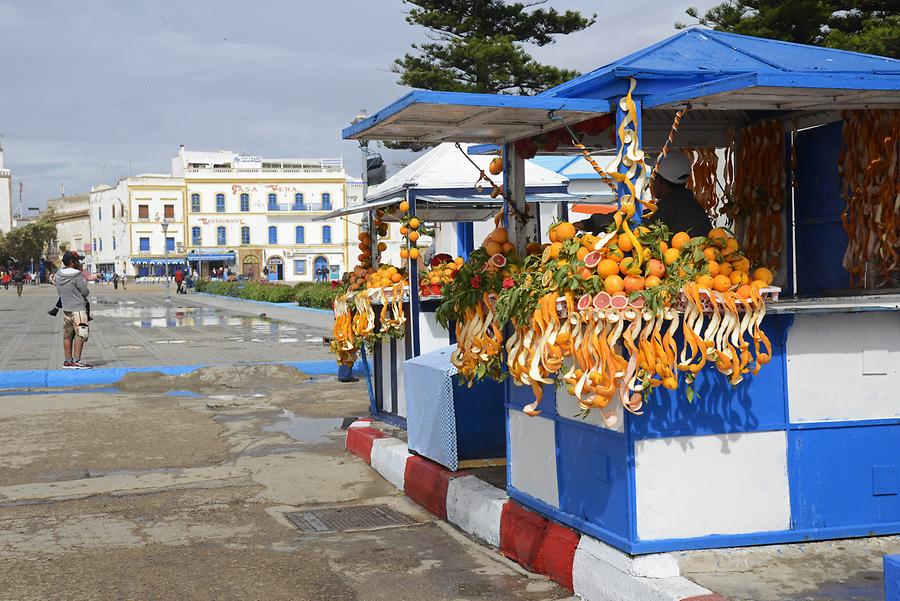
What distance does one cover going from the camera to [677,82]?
495 centimetres

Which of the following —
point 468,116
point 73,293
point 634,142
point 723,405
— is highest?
point 468,116

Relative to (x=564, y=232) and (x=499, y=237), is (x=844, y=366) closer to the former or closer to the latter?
(x=564, y=232)

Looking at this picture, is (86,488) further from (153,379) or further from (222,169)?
(222,169)

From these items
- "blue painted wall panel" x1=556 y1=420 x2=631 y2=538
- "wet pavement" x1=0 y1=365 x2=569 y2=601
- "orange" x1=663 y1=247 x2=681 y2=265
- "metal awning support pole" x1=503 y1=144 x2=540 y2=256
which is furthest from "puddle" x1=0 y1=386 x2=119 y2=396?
"orange" x1=663 y1=247 x2=681 y2=265

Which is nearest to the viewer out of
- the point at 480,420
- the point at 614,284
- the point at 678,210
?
the point at 614,284

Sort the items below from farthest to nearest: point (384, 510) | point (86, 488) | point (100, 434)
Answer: point (100, 434) → point (86, 488) → point (384, 510)

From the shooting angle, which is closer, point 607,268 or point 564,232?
point 607,268

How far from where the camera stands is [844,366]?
185 inches

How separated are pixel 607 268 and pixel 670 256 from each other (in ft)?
1.04

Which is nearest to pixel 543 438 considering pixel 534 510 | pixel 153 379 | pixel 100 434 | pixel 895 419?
pixel 534 510

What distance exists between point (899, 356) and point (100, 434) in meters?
7.74

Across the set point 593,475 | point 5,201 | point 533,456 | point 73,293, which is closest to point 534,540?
point 533,456

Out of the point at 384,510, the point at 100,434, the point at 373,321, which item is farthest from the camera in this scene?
the point at 100,434

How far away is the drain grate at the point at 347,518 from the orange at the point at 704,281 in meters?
2.92
